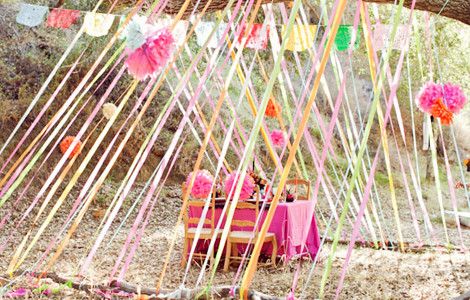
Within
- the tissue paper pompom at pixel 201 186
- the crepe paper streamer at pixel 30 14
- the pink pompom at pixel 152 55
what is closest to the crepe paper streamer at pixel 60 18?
the crepe paper streamer at pixel 30 14

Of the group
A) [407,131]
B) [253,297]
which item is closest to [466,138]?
[407,131]

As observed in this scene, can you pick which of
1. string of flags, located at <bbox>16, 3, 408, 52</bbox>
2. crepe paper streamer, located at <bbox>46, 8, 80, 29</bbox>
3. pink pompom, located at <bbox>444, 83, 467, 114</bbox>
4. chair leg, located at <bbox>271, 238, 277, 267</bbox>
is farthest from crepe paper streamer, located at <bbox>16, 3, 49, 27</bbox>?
pink pompom, located at <bbox>444, 83, 467, 114</bbox>

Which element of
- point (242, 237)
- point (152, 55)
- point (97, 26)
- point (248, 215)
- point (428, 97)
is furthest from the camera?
point (97, 26)

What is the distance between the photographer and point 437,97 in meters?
4.91

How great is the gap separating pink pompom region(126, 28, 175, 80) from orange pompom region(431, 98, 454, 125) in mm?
2381

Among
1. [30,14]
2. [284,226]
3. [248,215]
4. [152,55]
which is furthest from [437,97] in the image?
[30,14]

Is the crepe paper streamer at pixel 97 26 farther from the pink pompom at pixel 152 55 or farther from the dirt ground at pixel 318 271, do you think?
the pink pompom at pixel 152 55

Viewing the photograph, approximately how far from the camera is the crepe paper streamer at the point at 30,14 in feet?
19.9

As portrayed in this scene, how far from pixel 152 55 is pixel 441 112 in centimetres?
252

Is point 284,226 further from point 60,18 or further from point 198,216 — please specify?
point 60,18

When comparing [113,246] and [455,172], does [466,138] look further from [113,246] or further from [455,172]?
[113,246]

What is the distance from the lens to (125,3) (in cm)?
440

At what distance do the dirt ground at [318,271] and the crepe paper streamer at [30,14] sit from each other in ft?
6.55

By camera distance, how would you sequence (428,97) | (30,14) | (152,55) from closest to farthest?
(152,55) → (428,97) → (30,14)
